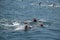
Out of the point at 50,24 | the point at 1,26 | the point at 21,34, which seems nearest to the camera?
the point at 21,34

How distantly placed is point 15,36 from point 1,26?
4152mm

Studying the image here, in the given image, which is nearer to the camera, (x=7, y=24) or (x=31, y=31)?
(x=31, y=31)

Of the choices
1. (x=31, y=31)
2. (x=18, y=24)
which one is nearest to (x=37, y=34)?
(x=31, y=31)

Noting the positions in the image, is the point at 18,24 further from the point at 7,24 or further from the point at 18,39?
the point at 18,39

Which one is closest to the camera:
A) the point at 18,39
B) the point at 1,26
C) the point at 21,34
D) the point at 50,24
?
the point at 18,39

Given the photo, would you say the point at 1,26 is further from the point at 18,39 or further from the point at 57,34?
the point at 57,34

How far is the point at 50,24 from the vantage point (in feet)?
104

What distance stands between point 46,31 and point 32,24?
3410mm

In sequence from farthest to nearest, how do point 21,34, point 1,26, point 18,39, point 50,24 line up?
1. point 50,24
2. point 1,26
3. point 21,34
4. point 18,39

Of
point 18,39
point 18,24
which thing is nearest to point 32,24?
point 18,24

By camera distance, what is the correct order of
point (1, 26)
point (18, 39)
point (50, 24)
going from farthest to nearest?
point (50, 24), point (1, 26), point (18, 39)

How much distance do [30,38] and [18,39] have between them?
141 centimetres

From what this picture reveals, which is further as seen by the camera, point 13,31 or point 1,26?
point 1,26

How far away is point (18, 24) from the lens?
30562 millimetres
